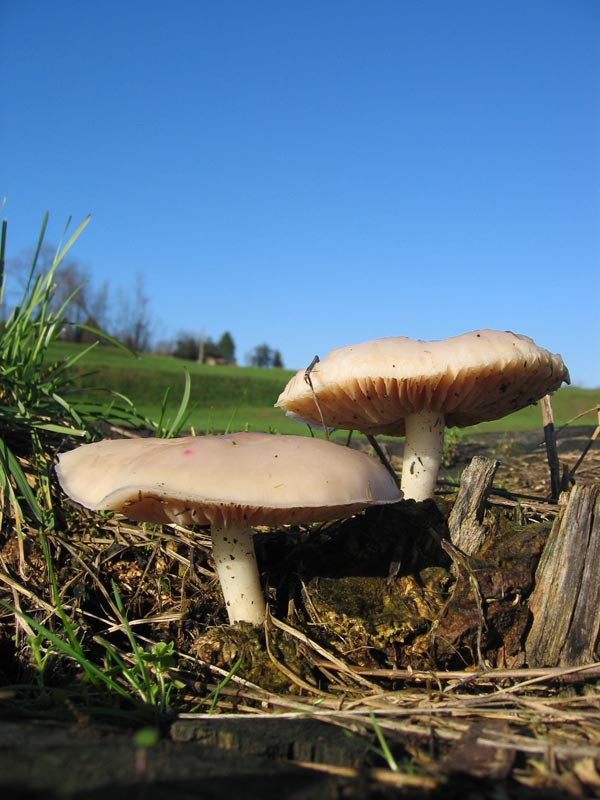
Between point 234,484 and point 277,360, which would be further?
point 277,360

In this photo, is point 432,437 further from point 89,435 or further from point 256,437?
point 89,435

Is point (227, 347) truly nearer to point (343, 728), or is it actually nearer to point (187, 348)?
point (187, 348)

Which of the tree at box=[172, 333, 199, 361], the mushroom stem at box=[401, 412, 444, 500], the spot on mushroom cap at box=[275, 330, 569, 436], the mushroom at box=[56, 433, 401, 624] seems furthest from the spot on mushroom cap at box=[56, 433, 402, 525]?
the tree at box=[172, 333, 199, 361]

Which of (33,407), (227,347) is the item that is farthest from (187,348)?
(33,407)

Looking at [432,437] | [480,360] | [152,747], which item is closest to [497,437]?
[432,437]

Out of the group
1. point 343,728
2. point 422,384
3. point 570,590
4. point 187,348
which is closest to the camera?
point 343,728

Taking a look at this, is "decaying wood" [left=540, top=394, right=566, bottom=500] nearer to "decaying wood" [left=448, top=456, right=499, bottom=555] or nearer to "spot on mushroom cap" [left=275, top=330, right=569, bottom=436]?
"spot on mushroom cap" [left=275, top=330, right=569, bottom=436]

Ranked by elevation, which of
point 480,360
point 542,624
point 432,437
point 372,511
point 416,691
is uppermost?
point 480,360
